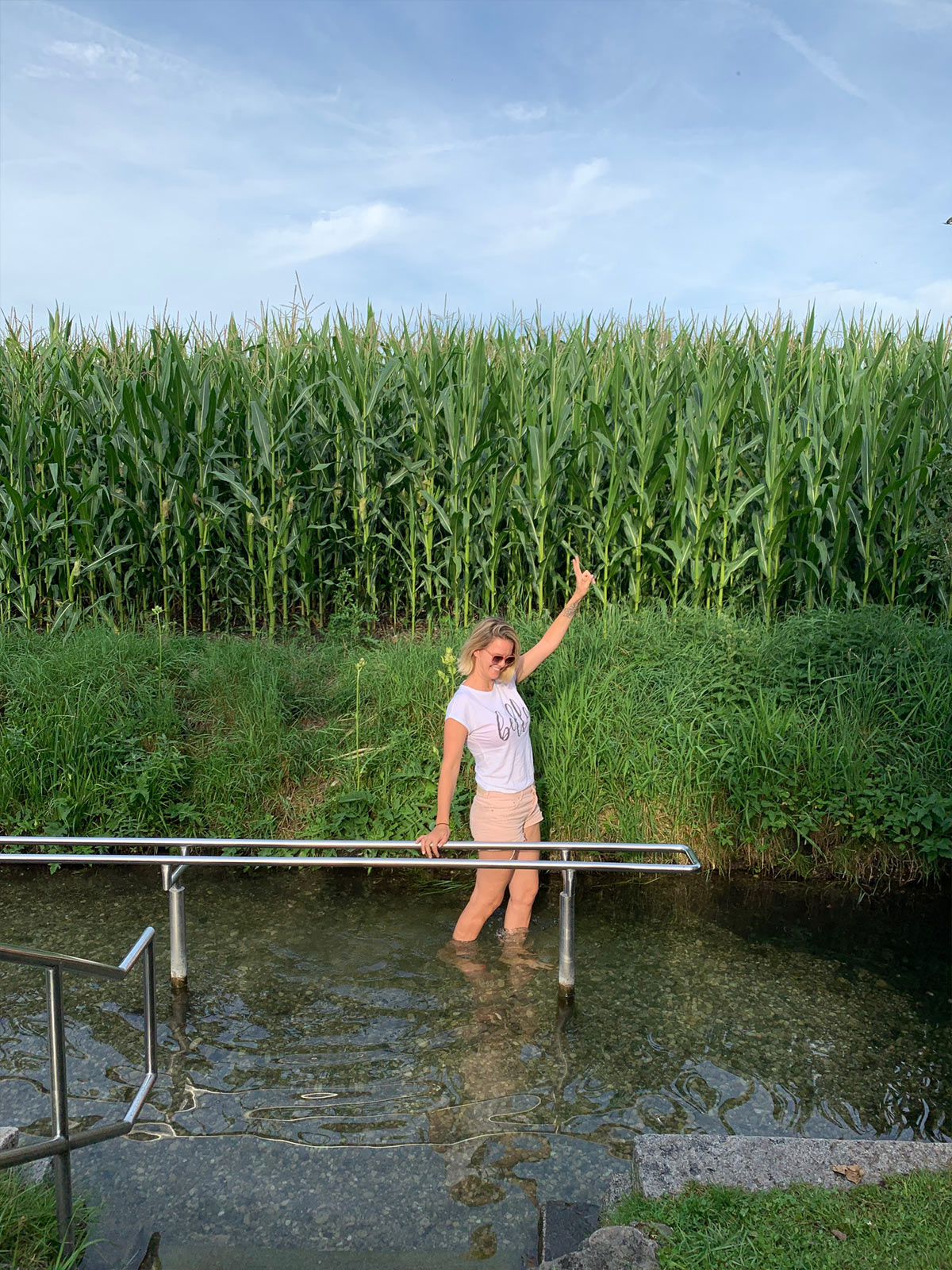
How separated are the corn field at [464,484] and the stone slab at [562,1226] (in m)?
5.79

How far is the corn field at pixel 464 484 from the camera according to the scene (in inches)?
329

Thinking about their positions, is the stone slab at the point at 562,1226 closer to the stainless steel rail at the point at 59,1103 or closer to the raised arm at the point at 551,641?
the stainless steel rail at the point at 59,1103

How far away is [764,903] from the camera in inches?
232

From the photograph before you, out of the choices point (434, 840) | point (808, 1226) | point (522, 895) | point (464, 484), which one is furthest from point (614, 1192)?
point (464, 484)

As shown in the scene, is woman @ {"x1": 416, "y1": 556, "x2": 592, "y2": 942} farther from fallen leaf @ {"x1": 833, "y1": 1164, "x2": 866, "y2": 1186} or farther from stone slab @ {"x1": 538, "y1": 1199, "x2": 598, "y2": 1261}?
fallen leaf @ {"x1": 833, "y1": 1164, "x2": 866, "y2": 1186}

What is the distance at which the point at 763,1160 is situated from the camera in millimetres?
2965

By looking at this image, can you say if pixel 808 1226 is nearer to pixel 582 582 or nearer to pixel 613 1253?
pixel 613 1253

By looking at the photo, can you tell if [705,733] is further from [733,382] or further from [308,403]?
[308,403]

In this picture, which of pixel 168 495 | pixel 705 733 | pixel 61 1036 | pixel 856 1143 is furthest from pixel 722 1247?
pixel 168 495

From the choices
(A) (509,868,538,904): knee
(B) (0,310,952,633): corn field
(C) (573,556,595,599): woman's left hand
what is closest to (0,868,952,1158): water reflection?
(A) (509,868,538,904): knee

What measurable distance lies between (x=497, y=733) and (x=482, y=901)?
85 cm

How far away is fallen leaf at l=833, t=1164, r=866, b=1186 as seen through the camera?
2898 mm

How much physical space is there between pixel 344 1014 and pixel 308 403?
6.05 meters

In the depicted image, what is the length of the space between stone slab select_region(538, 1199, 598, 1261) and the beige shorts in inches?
79.3
